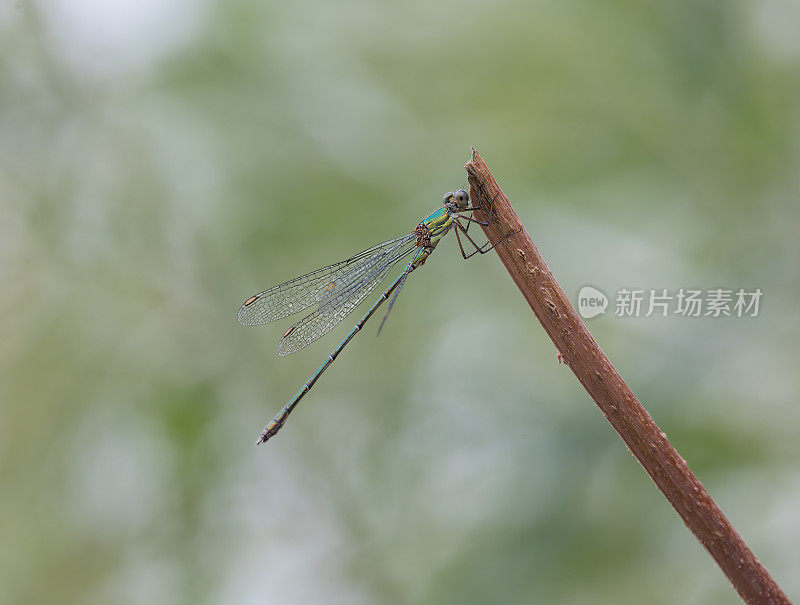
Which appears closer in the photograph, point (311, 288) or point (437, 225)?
point (437, 225)

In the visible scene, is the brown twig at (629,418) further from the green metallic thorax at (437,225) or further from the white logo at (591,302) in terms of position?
the white logo at (591,302)

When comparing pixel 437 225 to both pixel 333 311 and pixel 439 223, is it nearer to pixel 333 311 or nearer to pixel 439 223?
pixel 439 223

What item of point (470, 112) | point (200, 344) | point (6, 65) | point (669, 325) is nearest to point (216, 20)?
point (6, 65)

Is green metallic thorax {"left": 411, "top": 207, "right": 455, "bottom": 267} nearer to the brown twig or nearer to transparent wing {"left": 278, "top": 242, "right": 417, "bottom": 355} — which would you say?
transparent wing {"left": 278, "top": 242, "right": 417, "bottom": 355}

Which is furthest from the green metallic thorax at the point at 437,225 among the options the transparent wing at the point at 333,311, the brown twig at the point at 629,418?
the brown twig at the point at 629,418

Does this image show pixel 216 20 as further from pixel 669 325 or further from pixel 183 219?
pixel 669 325

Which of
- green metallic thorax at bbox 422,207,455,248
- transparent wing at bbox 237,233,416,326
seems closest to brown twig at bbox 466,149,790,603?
green metallic thorax at bbox 422,207,455,248

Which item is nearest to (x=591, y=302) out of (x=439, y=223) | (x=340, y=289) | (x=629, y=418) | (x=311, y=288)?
(x=439, y=223)
